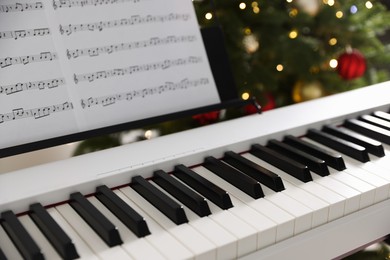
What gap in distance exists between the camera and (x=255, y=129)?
4.86ft

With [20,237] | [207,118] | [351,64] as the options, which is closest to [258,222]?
[20,237]

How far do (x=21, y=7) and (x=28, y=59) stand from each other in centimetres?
12

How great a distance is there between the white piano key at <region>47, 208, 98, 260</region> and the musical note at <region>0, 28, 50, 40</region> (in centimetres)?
41


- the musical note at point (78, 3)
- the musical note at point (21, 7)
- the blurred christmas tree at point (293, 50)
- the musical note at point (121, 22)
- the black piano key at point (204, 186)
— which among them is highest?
the musical note at point (21, 7)

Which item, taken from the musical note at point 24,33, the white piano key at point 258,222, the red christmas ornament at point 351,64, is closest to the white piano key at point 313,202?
the white piano key at point 258,222

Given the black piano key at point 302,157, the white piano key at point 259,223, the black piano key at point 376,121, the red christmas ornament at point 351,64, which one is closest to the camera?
the white piano key at point 259,223

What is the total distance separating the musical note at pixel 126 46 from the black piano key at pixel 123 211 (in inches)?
13.5

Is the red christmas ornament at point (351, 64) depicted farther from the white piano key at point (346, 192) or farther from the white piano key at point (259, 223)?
the white piano key at point (259, 223)

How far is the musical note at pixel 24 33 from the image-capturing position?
124cm

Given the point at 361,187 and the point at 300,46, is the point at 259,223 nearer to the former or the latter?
the point at 361,187

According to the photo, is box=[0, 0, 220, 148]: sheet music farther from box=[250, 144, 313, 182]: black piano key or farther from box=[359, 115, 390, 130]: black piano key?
box=[359, 115, 390, 130]: black piano key

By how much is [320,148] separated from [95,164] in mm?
577

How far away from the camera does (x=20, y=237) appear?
1.00 meters

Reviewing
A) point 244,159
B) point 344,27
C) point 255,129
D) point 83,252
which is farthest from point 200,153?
point 344,27
